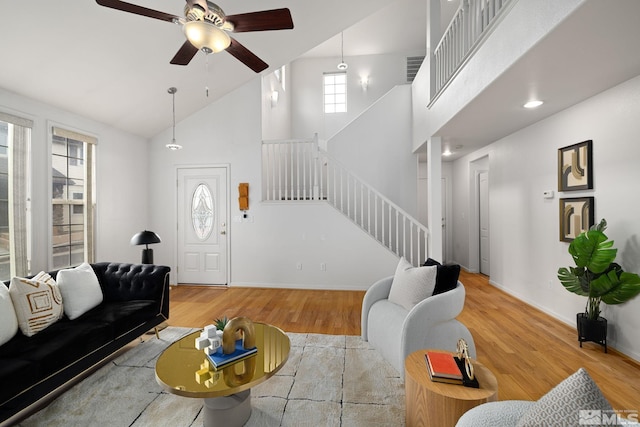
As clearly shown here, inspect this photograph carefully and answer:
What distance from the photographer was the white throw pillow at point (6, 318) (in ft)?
6.32

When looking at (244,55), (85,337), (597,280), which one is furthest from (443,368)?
(244,55)

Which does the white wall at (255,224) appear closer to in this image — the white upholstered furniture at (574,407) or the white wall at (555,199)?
the white wall at (555,199)

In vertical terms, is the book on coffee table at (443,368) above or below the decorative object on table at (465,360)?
below

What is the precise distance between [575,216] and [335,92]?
550cm

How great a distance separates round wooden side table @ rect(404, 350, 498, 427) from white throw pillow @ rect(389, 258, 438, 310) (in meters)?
0.75

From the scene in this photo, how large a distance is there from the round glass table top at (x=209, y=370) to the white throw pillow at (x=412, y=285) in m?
1.08

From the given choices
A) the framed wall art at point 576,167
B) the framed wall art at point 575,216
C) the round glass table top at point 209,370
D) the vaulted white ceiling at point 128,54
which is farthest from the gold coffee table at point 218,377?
the framed wall art at point 576,167

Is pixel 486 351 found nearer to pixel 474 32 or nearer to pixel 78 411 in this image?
pixel 474 32

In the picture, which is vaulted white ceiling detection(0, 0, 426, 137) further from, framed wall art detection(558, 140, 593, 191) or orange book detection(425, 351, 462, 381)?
orange book detection(425, 351, 462, 381)

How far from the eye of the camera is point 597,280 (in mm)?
2619

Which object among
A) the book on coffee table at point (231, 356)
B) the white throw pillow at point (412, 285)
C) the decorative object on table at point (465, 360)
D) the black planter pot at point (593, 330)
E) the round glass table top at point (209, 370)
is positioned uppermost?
the white throw pillow at point (412, 285)

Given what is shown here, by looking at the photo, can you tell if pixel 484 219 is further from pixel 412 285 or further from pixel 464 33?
pixel 412 285

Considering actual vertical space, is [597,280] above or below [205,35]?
below

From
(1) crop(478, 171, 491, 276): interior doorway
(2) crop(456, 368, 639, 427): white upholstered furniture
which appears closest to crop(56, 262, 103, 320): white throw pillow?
(2) crop(456, 368, 639, 427): white upholstered furniture
